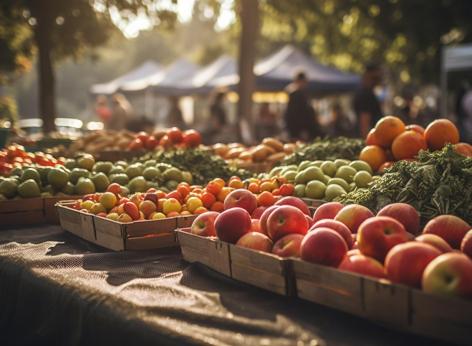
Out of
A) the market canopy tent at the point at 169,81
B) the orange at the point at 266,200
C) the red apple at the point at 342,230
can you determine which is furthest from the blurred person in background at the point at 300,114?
the market canopy tent at the point at 169,81

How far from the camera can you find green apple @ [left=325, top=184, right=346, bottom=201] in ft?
13.0

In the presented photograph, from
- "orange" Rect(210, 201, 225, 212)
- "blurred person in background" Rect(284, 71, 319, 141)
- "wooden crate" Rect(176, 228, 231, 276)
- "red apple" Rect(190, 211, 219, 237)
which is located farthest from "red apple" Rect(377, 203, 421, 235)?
"blurred person in background" Rect(284, 71, 319, 141)

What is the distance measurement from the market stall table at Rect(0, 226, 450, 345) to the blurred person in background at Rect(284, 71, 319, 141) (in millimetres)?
7236

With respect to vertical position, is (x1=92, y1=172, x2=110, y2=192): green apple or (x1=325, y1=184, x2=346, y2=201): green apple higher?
(x1=92, y1=172, x2=110, y2=192): green apple

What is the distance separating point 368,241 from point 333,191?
5.88 ft

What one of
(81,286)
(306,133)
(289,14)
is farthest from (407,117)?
(81,286)

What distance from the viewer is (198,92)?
21.1 metres

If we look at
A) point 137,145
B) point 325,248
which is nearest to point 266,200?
point 325,248

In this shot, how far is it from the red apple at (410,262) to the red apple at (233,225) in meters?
0.79

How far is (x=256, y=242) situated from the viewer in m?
2.55

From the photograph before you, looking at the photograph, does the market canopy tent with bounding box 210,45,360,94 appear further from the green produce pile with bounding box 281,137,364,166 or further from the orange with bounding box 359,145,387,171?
the orange with bounding box 359,145,387,171

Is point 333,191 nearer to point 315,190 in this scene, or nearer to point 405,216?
point 315,190

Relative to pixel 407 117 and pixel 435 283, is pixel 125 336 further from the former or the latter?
pixel 407 117

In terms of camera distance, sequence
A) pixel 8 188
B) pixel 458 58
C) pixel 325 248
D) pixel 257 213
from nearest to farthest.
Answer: pixel 325 248 → pixel 257 213 → pixel 8 188 → pixel 458 58
